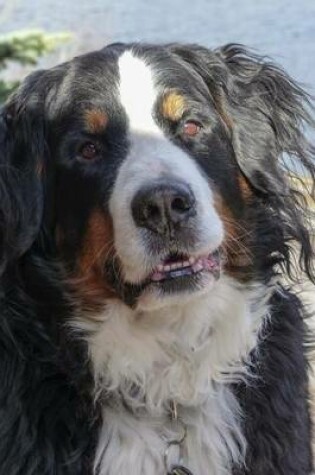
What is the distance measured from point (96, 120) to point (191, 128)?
28cm

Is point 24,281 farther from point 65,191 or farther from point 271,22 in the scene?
point 271,22

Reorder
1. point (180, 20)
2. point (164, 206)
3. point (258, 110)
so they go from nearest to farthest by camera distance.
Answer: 1. point (164, 206)
2. point (258, 110)
3. point (180, 20)

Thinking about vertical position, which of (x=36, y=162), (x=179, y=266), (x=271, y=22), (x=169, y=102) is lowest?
(x=271, y=22)

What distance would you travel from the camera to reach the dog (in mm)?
2836

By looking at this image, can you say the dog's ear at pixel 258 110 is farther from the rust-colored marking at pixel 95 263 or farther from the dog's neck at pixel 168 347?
the rust-colored marking at pixel 95 263

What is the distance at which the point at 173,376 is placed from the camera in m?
3.04

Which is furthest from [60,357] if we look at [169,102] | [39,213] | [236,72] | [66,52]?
[66,52]

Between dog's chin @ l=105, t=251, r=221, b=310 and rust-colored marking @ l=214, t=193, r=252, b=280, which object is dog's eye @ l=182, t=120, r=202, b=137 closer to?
rust-colored marking @ l=214, t=193, r=252, b=280

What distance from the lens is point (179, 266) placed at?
281cm

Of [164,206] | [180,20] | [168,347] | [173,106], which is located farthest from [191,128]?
[180,20]

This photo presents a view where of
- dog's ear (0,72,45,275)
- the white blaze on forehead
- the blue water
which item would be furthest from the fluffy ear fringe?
the blue water

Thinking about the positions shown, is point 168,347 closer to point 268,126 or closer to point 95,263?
point 95,263

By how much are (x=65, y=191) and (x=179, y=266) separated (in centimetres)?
42

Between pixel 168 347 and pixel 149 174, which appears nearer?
pixel 149 174
